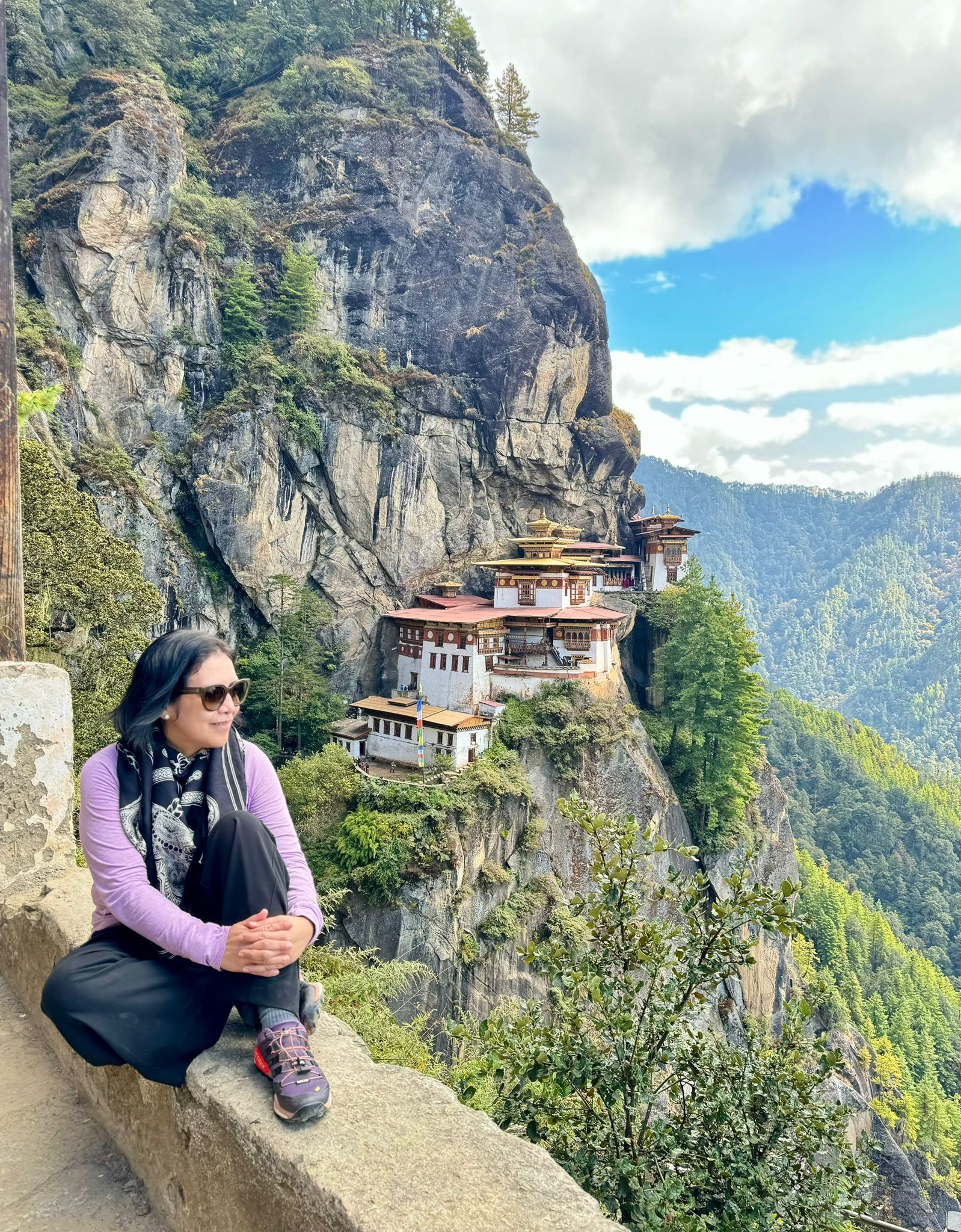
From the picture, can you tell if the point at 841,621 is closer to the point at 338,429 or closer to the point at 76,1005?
the point at 338,429

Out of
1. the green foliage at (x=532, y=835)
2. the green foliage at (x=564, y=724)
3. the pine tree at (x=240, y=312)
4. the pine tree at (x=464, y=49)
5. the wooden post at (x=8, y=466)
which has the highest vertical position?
the pine tree at (x=464, y=49)

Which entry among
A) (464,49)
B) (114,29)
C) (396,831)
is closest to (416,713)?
(396,831)

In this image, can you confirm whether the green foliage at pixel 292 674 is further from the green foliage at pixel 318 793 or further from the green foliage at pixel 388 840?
the green foliage at pixel 388 840

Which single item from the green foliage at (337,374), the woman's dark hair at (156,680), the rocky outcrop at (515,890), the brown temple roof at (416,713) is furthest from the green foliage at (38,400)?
the green foliage at (337,374)

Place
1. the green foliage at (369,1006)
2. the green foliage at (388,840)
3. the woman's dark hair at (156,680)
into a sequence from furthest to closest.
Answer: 1. the green foliage at (388,840)
2. the green foliage at (369,1006)
3. the woman's dark hair at (156,680)

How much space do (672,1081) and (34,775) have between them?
3.67 metres

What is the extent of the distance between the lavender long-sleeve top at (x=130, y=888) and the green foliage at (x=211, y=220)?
1075 inches

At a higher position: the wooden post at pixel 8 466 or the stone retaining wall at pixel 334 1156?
the wooden post at pixel 8 466

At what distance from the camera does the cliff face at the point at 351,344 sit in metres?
21.9

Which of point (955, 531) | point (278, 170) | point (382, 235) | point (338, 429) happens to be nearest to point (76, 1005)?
point (338, 429)

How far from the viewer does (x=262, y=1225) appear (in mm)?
1674

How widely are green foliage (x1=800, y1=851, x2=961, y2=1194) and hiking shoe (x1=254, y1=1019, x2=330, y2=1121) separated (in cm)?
3229

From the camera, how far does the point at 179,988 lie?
193 cm

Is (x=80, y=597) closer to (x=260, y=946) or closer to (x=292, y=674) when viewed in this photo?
(x=292, y=674)
